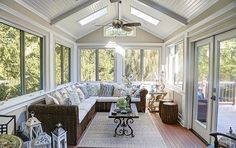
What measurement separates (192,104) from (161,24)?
2.77 metres

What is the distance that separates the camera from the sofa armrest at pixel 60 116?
3.86 m

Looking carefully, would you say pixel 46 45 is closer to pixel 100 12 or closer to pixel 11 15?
pixel 11 15

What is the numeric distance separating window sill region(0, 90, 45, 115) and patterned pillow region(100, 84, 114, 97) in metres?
2.70

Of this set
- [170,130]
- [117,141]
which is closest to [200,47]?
[170,130]

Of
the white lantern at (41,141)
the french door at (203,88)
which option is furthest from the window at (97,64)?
the white lantern at (41,141)

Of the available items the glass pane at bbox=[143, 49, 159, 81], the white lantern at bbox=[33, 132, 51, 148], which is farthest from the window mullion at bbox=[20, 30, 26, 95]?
the glass pane at bbox=[143, 49, 159, 81]

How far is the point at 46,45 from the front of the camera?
16.2 feet

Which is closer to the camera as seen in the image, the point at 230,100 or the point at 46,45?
the point at 230,100

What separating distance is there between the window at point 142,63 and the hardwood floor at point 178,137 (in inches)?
116

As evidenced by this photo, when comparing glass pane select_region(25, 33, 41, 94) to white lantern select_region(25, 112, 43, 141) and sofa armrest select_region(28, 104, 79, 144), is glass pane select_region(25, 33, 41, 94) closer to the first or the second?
sofa armrest select_region(28, 104, 79, 144)

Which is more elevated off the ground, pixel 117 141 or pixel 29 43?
pixel 29 43

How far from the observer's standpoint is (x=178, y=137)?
435 centimetres

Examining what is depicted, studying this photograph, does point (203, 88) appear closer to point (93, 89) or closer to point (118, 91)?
point (118, 91)

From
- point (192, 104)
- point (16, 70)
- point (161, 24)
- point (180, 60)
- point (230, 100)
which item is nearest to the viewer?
point (230, 100)
